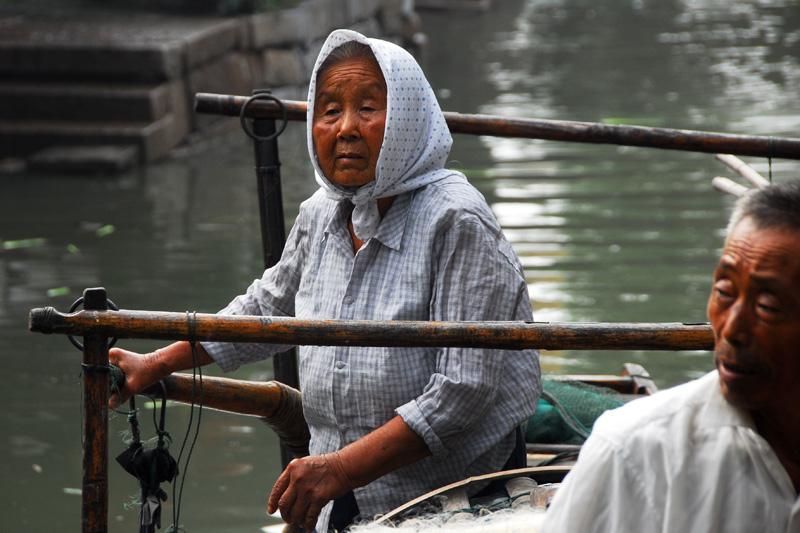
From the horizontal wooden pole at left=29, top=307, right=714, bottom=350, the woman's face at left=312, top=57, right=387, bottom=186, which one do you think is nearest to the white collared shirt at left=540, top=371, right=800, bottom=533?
the horizontal wooden pole at left=29, top=307, right=714, bottom=350

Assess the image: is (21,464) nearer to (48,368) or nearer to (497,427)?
(48,368)

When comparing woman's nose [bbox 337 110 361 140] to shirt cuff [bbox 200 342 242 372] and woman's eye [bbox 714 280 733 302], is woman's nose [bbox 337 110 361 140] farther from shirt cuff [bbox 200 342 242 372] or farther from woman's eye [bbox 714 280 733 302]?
woman's eye [bbox 714 280 733 302]

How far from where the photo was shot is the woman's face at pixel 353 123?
6.60 feet

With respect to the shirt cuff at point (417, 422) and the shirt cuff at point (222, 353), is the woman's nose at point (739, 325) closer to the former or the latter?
the shirt cuff at point (417, 422)

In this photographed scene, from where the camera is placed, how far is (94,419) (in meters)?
1.47

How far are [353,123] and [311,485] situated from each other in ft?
2.37

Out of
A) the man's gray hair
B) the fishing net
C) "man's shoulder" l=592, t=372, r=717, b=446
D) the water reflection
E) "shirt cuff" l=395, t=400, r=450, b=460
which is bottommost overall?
the water reflection

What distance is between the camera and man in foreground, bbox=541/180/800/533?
109 cm

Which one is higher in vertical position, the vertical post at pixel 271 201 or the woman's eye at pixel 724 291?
the woman's eye at pixel 724 291

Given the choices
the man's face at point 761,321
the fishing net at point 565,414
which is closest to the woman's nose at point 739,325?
the man's face at point 761,321

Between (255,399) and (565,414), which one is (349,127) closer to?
(255,399)

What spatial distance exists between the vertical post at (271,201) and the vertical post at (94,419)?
1203 mm

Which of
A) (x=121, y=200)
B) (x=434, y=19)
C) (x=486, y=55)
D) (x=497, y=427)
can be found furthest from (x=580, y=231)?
(x=434, y=19)

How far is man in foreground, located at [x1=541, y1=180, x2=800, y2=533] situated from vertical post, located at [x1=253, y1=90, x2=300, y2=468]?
166 centimetres
